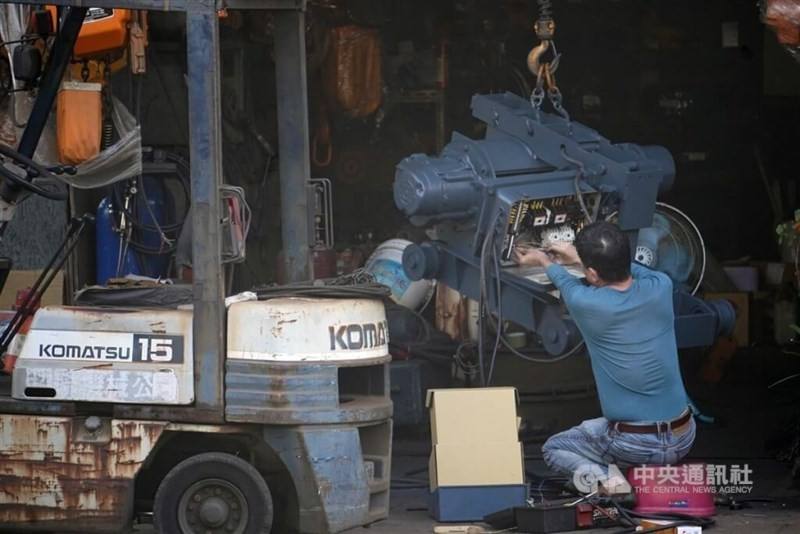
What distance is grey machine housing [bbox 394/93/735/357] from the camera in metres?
9.83

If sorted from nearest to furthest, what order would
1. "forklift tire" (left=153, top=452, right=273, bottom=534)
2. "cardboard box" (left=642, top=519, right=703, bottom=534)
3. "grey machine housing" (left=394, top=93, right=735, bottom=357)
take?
"forklift tire" (left=153, top=452, right=273, bottom=534), "cardboard box" (left=642, top=519, right=703, bottom=534), "grey machine housing" (left=394, top=93, right=735, bottom=357)

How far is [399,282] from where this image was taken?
11992mm

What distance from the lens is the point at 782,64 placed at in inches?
558

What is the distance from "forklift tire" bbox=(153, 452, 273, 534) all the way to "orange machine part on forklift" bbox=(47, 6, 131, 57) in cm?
361

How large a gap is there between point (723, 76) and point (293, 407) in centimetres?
788

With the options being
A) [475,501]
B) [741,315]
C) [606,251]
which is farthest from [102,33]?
[741,315]

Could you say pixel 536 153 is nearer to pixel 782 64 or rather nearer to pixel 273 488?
pixel 273 488

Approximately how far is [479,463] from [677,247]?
12.3ft

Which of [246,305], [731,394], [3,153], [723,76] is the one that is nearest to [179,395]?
[246,305]

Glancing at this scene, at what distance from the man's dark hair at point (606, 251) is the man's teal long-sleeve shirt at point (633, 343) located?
90 mm

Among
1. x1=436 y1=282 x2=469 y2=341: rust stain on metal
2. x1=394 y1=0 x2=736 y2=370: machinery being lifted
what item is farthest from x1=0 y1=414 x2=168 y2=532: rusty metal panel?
x1=436 y1=282 x2=469 y2=341: rust stain on metal

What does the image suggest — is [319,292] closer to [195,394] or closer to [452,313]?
[195,394]

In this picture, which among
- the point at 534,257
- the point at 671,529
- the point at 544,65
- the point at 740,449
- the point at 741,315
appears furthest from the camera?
the point at 741,315

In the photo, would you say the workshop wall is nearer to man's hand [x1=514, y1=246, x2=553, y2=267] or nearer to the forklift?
man's hand [x1=514, y1=246, x2=553, y2=267]
